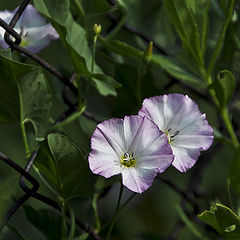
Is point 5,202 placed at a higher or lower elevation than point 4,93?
lower

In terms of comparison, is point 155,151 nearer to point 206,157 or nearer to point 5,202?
point 5,202

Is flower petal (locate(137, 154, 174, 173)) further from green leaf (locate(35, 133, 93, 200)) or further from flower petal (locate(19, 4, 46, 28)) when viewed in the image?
flower petal (locate(19, 4, 46, 28))

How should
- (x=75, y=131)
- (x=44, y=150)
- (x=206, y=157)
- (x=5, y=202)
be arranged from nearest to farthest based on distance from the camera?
1. (x=44, y=150)
2. (x=5, y=202)
3. (x=206, y=157)
4. (x=75, y=131)

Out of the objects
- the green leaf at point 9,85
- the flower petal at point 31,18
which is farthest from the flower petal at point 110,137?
the flower petal at point 31,18

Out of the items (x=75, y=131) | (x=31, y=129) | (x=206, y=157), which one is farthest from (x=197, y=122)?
(x=75, y=131)

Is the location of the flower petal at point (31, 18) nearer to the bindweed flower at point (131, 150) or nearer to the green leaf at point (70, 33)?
the green leaf at point (70, 33)

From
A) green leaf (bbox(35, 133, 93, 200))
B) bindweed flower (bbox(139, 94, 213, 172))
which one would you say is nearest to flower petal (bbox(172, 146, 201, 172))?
bindweed flower (bbox(139, 94, 213, 172))

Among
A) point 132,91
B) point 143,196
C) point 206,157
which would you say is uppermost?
point 132,91
